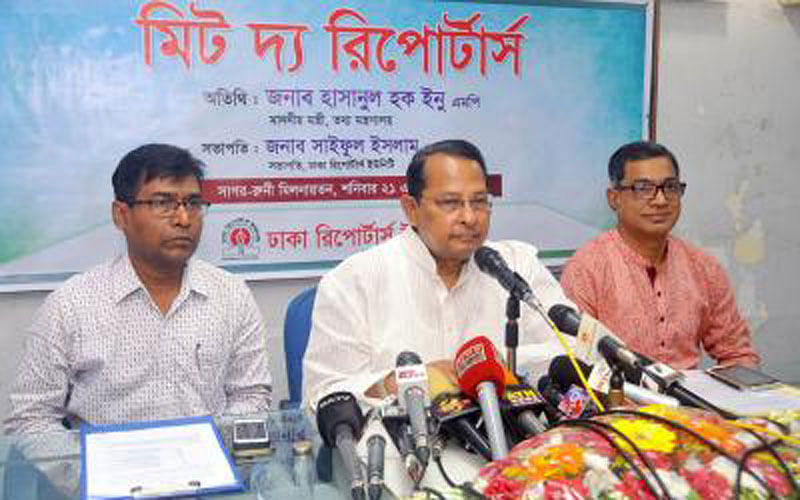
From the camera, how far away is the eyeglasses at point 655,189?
10.2ft

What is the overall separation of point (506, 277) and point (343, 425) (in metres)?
0.49

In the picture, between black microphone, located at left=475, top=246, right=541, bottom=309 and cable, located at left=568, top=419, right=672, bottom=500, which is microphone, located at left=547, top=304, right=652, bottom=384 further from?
cable, located at left=568, top=419, right=672, bottom=500

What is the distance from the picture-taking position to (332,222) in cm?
362

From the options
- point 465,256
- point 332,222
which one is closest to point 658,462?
point 465,256

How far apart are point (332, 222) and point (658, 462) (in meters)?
2.71

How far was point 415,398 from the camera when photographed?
147cm

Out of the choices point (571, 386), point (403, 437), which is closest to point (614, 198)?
point (571, 386)

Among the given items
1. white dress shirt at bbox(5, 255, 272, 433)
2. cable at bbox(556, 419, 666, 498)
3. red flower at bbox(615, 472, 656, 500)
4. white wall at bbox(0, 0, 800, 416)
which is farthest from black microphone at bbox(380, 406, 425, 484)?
white wall at bbox(0, 0, 800, 416)

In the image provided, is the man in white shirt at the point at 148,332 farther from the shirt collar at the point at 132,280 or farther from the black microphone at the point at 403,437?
the black microphone at the point at 403,437

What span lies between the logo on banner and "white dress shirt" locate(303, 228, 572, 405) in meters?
1.01

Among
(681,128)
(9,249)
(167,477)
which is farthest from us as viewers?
(681,128)

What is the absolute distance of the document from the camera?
138cm

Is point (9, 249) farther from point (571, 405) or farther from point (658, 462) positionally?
point (658, 462)

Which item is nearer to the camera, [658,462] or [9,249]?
[658,462]
